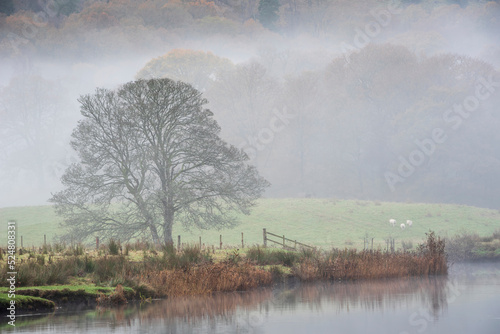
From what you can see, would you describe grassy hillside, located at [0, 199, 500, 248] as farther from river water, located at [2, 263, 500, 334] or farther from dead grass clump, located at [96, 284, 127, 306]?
dead grass clump, located at [96, 284, 127, 306]

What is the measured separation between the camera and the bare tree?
41562mm

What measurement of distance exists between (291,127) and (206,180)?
178 feet

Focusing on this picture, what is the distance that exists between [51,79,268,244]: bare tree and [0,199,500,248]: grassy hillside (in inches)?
408

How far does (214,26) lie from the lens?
159 meters

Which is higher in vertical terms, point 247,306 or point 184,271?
point 184,271

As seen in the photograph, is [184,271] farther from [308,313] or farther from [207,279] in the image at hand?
[308,313]

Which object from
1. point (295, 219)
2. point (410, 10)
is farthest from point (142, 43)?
point (295, 219)

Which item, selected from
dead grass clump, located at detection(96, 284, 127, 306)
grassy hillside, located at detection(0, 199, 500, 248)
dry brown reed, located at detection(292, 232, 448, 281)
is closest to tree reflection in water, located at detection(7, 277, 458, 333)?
dead grass clump, located at detection(96, 284, 127, 306)

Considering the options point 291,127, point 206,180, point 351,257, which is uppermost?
point 291,127

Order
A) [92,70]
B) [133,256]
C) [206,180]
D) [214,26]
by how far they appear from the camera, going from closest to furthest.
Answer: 1. [133,256]
2. [206,180]
3. [92,70]
4. [214,26]

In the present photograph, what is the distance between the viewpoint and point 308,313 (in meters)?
22.1

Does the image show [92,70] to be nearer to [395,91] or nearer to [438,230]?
[395,91]

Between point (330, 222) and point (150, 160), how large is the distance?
24175mm

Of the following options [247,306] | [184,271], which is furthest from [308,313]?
[184,271]
